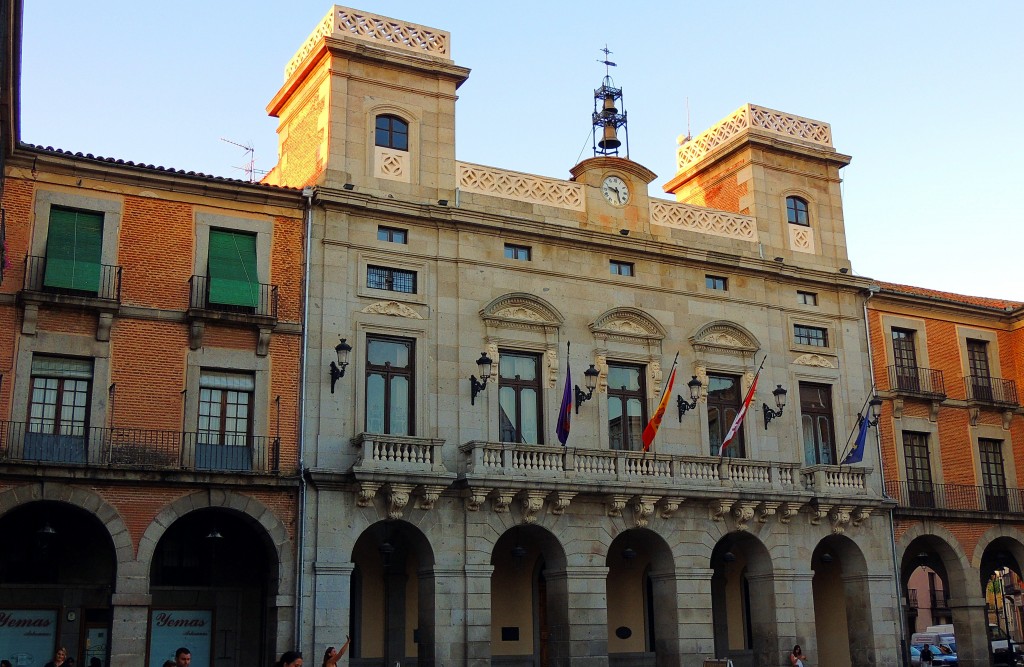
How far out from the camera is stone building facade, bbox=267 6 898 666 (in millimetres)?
26141

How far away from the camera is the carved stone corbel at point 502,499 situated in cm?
2630

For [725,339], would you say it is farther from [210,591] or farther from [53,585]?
[53,585]

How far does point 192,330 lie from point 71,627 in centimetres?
697

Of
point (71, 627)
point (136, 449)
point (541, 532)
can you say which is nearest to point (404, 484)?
point (541, 532)

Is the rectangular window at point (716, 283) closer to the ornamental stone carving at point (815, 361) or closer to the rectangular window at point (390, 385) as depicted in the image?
→ the ornamental stone carving at point (815, 361)

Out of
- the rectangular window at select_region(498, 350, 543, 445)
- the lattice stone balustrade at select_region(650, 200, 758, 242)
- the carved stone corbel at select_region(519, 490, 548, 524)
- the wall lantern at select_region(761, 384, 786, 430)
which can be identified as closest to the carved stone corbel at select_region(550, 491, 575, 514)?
the carved stone corbel at select_region(519, 490, 548, 524)

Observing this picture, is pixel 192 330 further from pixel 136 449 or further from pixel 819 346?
pixel 819 346

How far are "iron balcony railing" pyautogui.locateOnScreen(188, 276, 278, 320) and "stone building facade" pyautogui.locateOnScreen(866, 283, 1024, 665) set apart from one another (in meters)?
17.8

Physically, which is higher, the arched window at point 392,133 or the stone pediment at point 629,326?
the arched window at point 392,133

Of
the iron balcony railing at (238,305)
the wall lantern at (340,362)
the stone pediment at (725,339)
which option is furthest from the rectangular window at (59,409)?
the stone pediment at (725,339)

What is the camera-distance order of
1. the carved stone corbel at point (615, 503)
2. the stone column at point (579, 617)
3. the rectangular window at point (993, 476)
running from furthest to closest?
the rectangular window at point (993, 476) → the carved stone corbel at point (615, 503) → the stone column at point (579, 617)

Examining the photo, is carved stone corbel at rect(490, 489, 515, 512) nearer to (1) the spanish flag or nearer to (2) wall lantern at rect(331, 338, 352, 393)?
(1) the spanish flag

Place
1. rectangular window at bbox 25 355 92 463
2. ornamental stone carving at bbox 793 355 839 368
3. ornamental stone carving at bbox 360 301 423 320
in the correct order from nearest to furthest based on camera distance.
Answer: rectangular window at bbox 25 355 92 463, ornamental stone carving at bbox 360 301 423 320, ornamental stone carving at bbox 793 355 839 368

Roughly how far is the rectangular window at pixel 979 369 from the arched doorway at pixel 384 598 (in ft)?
61.0
